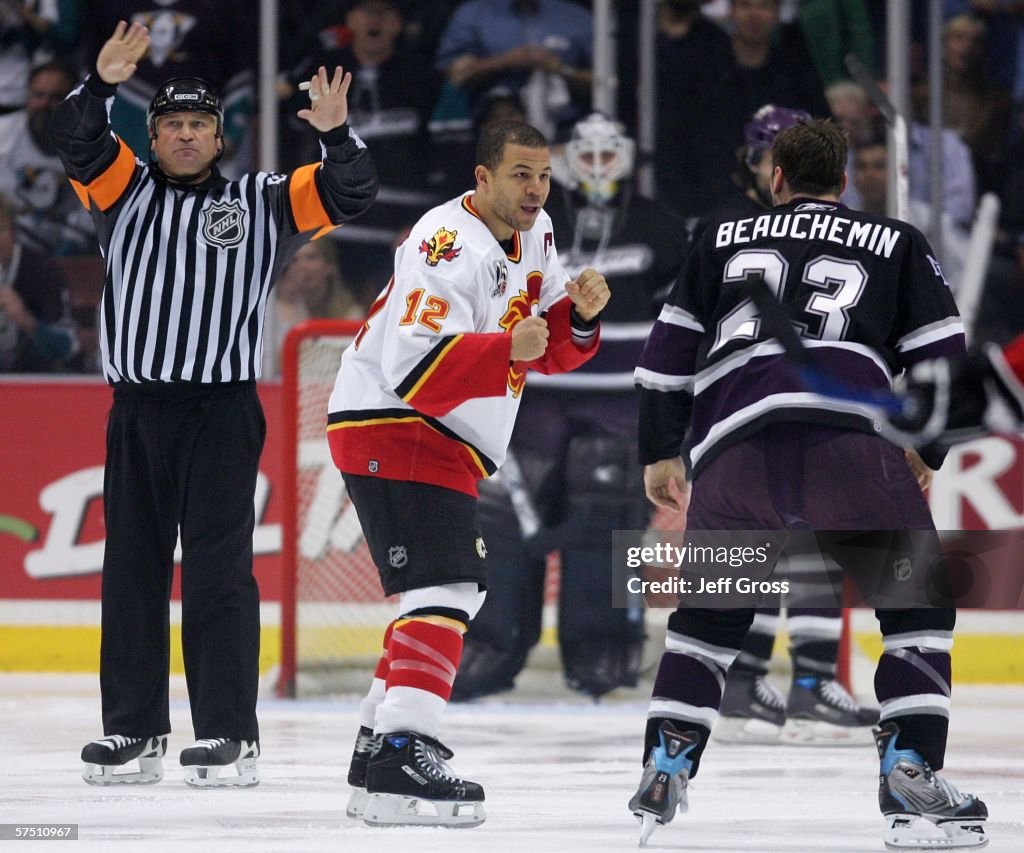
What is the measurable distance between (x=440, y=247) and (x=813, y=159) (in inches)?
26.7

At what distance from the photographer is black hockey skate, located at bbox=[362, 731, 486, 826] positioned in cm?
349

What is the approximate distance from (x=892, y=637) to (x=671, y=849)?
51cm

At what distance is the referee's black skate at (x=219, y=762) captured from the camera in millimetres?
3947

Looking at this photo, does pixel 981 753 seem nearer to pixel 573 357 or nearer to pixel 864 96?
pixel 573 357

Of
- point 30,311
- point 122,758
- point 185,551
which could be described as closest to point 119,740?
point 122,758

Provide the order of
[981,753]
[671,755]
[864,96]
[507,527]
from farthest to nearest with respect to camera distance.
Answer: [864,96]
[507,527]
[981,753]
[671,755]

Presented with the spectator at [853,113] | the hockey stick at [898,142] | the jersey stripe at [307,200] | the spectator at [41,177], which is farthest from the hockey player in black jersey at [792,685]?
the spectator at [41,177]

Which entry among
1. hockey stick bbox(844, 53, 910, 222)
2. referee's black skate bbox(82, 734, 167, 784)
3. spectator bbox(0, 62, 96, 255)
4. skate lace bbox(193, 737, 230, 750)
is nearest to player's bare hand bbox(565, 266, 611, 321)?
skate lace bbox(193, 737, 230, 750)

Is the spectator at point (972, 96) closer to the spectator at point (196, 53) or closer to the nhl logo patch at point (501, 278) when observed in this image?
the spectator at point (196, 53)

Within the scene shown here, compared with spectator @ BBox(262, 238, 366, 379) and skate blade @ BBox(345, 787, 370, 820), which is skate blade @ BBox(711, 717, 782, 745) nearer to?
skate blade @ BBox(345, 787, 370, 820)

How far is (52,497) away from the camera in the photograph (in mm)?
6289

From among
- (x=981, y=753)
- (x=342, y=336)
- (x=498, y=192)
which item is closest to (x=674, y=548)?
(x=498, y=192)

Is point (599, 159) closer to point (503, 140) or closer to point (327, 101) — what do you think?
point (327, 101)

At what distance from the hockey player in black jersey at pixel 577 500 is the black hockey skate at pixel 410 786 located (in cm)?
227
